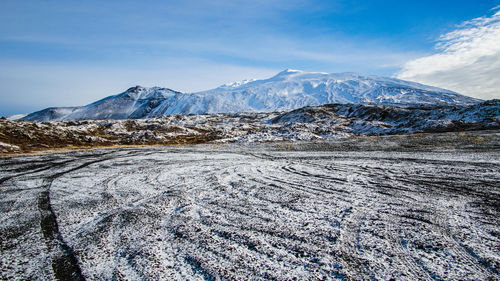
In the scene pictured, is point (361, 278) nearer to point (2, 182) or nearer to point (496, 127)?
point (2, 182)

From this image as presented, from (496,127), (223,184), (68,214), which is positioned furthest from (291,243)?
(496,127)

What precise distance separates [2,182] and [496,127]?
52.4 metres

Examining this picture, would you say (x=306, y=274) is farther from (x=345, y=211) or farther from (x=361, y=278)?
(x=345, y=211)

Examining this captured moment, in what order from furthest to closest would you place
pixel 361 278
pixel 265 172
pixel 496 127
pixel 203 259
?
pixel 496 127, pixel 265 172, pixel 203 259, pixel 361 278

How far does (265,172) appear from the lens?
40.0 feet

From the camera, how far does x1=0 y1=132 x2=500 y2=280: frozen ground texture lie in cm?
413

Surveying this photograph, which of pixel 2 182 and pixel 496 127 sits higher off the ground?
pixel 496 127

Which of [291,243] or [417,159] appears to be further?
[417,159]

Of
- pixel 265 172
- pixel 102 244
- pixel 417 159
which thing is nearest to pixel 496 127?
pixel 417 159

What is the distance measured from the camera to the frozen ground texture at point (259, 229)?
163 inches

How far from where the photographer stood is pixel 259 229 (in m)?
5.55

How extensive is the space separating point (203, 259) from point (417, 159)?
15.3m

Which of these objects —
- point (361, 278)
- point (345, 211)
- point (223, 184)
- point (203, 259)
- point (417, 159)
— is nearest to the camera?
point (361, 278)

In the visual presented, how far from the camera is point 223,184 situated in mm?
9883
